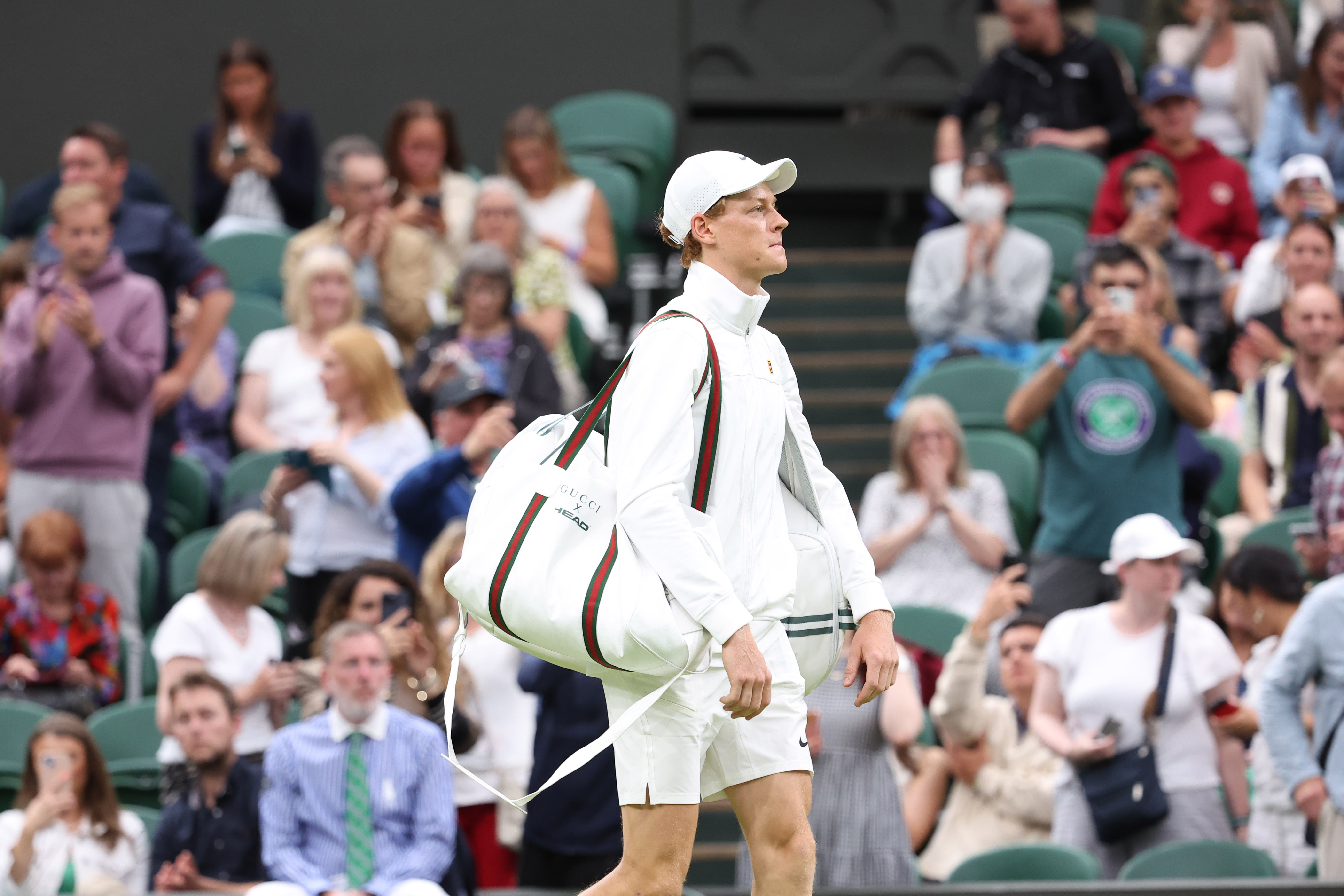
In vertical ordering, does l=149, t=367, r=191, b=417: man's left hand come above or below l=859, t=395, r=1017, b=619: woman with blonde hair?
above

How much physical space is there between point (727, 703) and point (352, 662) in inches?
96.3

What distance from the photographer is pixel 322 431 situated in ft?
25.2

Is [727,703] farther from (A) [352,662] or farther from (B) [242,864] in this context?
(B) [242,864]

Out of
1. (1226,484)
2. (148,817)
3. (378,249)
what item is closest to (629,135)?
(378,249)

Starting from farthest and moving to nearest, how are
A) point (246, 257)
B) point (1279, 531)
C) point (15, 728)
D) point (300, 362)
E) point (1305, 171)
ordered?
point (246, 257), point (1305, 171), point (300, 362), point (1279, 531), point (15, 728)

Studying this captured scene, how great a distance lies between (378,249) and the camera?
8359 mm

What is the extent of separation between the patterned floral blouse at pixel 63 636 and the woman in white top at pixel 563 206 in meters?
2.96

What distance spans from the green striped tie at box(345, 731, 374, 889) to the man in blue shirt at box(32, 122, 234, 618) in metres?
2.64

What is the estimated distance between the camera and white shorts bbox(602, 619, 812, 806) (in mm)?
3197

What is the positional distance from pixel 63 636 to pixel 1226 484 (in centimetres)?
463

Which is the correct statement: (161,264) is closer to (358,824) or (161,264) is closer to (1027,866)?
(358,824)

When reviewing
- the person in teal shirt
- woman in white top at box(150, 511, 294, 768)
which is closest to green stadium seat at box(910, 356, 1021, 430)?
the person in teal shirt

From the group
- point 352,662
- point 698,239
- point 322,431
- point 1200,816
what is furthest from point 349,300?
point 698,239

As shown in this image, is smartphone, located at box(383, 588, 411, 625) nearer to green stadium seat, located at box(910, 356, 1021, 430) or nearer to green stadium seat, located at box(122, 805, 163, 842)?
green stadium seat, located at box(122, 805, 163, 842)
